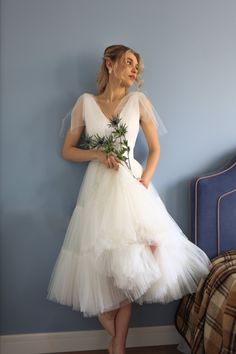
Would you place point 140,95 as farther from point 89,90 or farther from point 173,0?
point 173,0

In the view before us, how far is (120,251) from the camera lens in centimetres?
145

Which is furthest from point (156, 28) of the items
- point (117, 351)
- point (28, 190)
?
point (117, 351)

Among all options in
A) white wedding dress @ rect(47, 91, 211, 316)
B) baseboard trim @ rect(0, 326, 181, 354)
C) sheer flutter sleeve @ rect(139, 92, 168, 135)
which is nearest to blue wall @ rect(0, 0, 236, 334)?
baseboard trim @ rect(0, 326, 181, 354)

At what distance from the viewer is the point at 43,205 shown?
1.91m

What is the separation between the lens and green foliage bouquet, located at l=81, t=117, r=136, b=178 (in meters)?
1.67

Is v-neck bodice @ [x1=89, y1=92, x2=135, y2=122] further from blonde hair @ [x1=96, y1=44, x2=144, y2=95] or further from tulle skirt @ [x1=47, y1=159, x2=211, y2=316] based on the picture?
tulle skirt @ [x1=47, y1=159, x2=211, y2=316]

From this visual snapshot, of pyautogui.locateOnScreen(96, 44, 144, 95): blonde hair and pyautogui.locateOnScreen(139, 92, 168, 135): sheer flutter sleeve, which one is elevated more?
pyautogui.locateOnScreen(96, 44, 144, 95): blonde hair

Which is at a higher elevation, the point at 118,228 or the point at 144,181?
the point at 144,181

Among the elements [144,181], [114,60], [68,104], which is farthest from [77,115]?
[144,181]

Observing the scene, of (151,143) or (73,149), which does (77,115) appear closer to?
(73,149)

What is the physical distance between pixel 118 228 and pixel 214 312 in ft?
1.84

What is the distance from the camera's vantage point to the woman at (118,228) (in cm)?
149

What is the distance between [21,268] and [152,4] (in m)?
1.62

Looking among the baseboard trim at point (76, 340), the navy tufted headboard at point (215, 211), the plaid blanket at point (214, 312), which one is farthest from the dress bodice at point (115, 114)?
the baseboard trim at point (76, 340)
